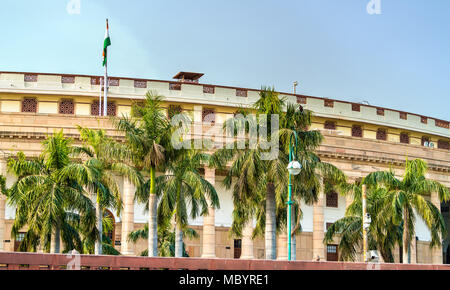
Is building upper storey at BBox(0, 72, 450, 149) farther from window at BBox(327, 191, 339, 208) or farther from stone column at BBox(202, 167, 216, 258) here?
stone column at BBox(202, 167, 216, 258)

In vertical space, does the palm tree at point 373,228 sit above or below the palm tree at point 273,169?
below

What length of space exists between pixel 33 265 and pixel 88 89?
3888cm

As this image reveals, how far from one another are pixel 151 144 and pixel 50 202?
19.2 feet

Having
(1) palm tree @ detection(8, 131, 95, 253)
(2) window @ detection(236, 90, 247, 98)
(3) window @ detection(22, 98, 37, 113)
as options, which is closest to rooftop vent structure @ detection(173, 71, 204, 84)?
(2) window @ detection(236, 90, 247, 98)

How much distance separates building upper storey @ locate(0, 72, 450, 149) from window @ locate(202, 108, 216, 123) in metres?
0.34

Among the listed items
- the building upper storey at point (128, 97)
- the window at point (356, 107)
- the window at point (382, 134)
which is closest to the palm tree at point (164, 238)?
the building upper storey at point (128, 97)

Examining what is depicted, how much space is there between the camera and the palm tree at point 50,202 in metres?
38.7

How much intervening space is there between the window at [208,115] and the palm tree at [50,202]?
25863 mm

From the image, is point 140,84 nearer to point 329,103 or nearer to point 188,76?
point 188,76

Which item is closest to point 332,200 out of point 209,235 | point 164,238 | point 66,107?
point 209,235

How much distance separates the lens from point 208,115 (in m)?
67.1

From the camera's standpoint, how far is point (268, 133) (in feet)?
140

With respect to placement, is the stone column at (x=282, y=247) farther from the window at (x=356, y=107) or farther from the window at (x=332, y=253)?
the window at (x=356, y=107)

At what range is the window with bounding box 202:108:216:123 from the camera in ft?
219
